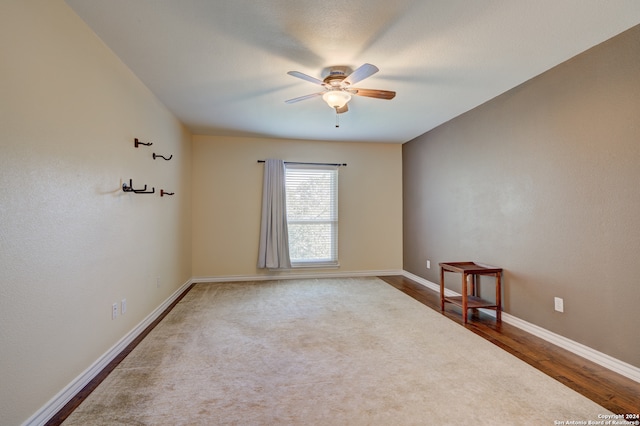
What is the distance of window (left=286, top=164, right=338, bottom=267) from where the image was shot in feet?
16.7

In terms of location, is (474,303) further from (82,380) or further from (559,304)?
(82,380)

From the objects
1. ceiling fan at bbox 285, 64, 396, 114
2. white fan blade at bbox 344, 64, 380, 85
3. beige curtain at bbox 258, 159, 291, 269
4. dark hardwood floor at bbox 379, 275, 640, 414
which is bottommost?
dark hardwood floor at bbox 379, 275, 640, 414

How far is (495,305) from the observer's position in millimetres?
3098

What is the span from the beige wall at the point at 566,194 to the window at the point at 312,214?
212 cm

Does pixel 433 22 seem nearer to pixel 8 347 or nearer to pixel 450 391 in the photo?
pixel 450 391

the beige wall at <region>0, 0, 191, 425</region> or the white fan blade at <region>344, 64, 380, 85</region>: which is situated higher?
the white fan blade at <region>344, 64, 380, 85</region>

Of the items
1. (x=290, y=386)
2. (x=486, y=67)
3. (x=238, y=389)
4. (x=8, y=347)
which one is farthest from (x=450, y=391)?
(x=486, y=67)

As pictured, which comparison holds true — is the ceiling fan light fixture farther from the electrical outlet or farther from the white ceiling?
the electrical outlet

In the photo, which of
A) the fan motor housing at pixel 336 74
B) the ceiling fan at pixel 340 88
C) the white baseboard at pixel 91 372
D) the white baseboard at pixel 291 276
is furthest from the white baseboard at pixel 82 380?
the fan motor housing at pixel 336 74

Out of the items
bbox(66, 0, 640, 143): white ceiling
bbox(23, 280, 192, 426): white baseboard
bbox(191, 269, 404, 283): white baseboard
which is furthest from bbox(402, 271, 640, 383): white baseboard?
bbox(23, 280, 192, 426): white baseboard

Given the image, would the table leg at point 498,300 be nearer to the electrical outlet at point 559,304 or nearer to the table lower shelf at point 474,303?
the table lower shelf at point 474,303

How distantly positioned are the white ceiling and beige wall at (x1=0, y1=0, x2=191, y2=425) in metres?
0.35

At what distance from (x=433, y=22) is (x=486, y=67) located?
91 centimetres

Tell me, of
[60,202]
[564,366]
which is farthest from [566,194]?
[60,202]
